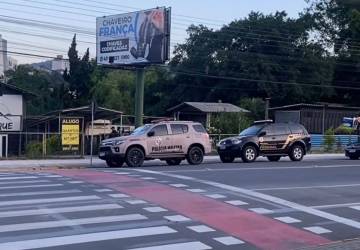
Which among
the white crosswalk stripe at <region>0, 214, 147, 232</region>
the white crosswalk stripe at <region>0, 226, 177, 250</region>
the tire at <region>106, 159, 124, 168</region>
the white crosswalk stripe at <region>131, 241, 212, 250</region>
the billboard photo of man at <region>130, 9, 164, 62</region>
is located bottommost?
the white crosswalk stripe at <region>131, 241, 212, 250</region>

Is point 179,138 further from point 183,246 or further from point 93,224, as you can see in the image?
point 183,246

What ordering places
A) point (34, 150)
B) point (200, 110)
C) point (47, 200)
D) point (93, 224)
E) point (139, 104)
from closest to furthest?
1. point (93, 224)
2. point (47, 200)
3. point (34, 150)
4. point (139, 104)
5. point (200, 110)

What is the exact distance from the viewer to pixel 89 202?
44.4ft

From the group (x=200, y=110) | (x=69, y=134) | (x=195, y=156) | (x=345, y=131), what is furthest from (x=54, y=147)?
(x=345, y=131)

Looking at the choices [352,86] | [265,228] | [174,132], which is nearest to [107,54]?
[174,132]

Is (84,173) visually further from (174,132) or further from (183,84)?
(183,84)

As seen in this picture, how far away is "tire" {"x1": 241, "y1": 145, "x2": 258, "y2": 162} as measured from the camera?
28688mm

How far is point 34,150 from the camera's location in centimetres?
3203

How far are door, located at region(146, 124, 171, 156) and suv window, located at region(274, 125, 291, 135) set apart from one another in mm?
5914

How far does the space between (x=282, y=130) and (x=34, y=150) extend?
38.8ft

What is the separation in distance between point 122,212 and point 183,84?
5874cm

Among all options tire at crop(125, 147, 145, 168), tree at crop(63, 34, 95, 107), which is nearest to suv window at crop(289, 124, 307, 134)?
tire at crop(125, 147, 145, 168)

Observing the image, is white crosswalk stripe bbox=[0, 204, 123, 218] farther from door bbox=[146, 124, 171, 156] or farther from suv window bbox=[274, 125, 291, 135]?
suv window bbox=[274, 125, 291, 135]

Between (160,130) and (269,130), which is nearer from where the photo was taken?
(160,130)
